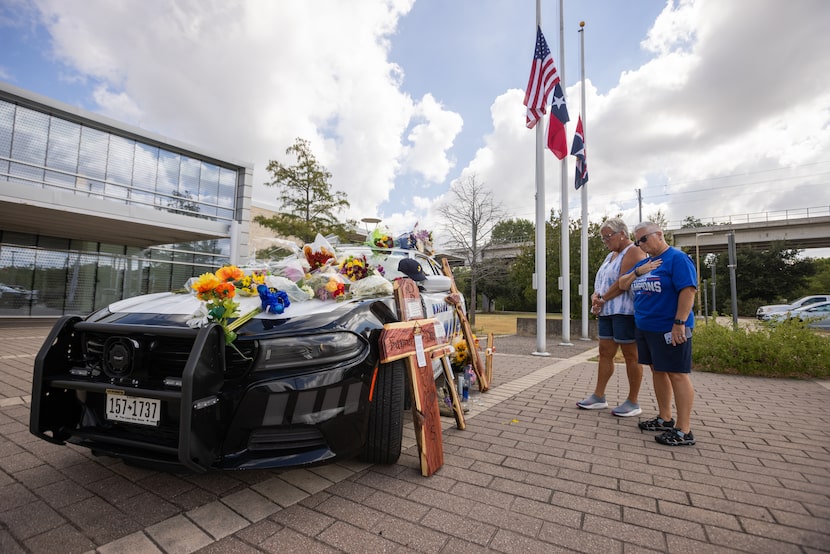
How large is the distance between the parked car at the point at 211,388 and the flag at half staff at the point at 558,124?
788 centimetres

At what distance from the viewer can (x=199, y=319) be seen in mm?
2070

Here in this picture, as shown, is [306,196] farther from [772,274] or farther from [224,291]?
[772,274]

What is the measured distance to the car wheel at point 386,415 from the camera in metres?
2.38

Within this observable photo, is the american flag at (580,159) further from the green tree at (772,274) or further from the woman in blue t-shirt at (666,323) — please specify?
the green tree at (772,274)

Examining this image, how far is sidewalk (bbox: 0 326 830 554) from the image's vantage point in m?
1.79

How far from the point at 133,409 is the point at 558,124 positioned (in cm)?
891

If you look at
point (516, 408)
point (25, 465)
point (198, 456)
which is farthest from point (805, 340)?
point (25, 465)

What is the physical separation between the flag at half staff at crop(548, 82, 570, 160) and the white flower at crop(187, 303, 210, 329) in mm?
8272

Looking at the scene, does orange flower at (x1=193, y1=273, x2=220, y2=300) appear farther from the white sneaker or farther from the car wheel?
the white sneaker

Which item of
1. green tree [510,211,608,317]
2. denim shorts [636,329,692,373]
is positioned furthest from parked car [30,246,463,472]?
green tree [510,211,608,317]

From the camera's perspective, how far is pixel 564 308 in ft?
34.0

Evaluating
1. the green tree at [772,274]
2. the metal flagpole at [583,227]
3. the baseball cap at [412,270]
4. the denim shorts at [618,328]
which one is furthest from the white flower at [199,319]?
the green tree at [772,274]

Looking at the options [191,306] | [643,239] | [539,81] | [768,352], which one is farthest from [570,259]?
[191,306]

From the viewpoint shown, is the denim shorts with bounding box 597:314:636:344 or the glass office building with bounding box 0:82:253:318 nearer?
the denim shorts with bounding box 597:314:636:344
